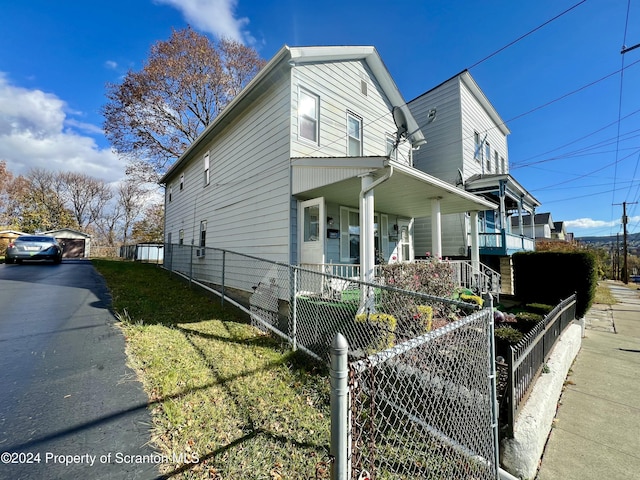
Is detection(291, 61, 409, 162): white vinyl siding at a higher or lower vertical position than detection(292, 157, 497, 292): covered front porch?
higher

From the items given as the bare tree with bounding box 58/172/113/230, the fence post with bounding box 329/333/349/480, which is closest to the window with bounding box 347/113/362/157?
the fence post with bounding box 329/333/349/480

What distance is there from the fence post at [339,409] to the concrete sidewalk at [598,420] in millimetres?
2426

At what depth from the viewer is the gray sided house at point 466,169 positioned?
11.5m

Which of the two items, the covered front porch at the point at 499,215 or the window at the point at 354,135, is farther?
the covered front porch at the point at 499,215

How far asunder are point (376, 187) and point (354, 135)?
2948 mm

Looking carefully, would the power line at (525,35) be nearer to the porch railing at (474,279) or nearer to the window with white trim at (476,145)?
the porch railing at (474,279)

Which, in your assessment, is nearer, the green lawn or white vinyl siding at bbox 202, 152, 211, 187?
the green lawn

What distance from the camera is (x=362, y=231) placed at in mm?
5684

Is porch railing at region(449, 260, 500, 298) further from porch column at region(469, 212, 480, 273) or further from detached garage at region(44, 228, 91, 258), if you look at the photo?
detached garage at region(44, 228, 91, 258)

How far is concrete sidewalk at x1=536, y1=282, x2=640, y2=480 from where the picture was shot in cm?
252

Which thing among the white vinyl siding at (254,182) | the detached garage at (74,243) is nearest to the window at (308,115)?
the white vinyl siding at (254,182)

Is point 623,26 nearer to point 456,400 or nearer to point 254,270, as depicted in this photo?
point 456,400

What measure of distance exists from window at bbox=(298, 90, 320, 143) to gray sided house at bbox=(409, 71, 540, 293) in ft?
19.0

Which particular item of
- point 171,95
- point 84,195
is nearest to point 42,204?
point 84,195
